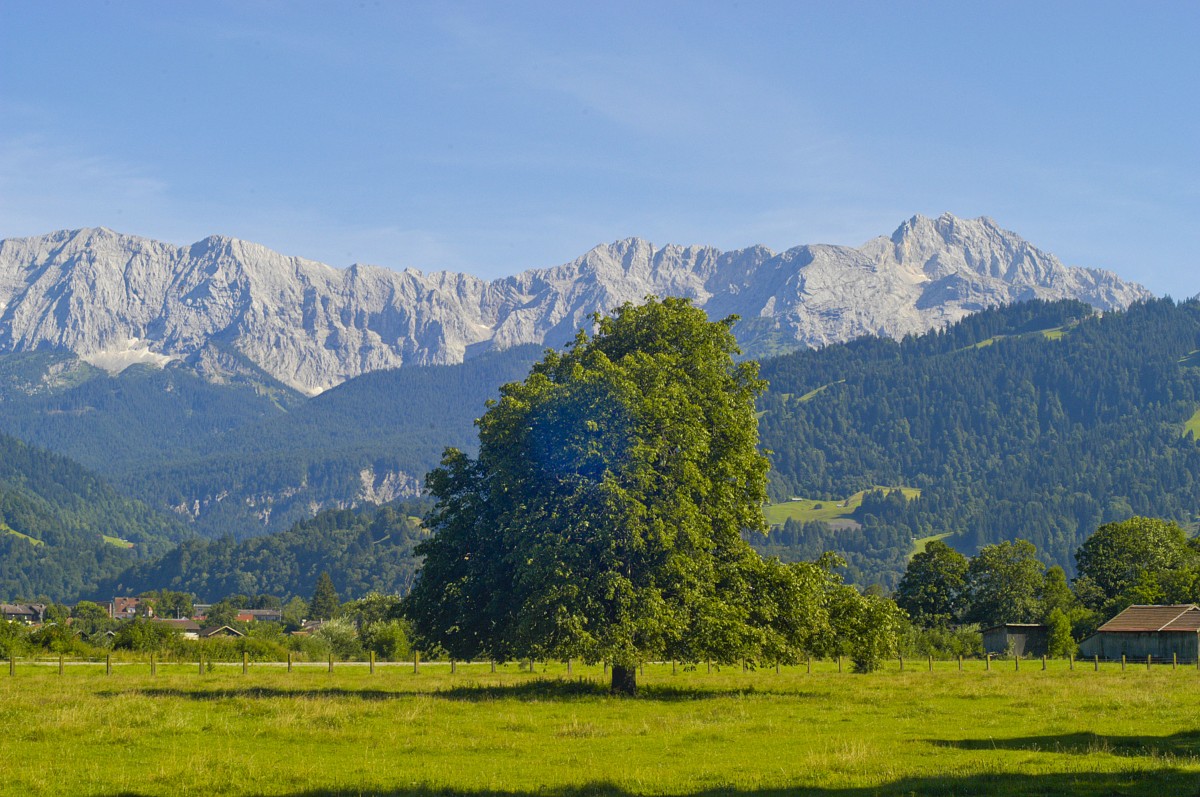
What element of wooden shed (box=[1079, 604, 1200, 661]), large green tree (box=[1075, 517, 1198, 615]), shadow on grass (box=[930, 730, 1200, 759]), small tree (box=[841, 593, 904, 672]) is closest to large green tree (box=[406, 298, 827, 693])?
small tree (box=[841, 593, 904, 672])

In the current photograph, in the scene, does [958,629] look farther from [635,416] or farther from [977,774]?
[977,774]

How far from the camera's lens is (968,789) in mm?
25281

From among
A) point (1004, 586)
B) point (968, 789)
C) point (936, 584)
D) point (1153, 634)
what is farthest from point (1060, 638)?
point (968, 789)

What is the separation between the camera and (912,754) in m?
30.8

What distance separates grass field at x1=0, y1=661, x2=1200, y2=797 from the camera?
26.5 metres

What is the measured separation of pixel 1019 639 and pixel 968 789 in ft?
355

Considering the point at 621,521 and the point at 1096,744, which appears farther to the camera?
the point at 621,521

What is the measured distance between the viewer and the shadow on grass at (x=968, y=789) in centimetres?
2469

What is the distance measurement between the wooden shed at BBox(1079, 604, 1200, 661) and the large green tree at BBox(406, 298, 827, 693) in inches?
2321

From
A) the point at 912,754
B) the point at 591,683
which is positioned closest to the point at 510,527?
the point at 591,683

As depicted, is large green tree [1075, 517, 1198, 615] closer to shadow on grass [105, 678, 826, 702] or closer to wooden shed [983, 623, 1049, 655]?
wooden shed [983, 623, 1049, 655]

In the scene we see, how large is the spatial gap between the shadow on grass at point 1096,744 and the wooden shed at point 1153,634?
227ft

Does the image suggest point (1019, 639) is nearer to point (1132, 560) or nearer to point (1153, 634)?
point (1132, 560)

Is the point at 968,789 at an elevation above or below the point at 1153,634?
above
